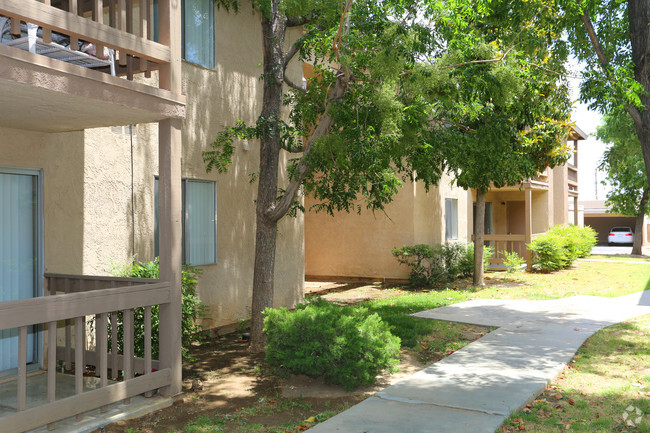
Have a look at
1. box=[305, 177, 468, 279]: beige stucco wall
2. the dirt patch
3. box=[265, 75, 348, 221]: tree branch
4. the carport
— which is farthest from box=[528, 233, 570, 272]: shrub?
the carport

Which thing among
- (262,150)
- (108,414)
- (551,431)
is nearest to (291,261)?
(262,150)

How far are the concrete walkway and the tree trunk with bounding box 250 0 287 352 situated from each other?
270cm

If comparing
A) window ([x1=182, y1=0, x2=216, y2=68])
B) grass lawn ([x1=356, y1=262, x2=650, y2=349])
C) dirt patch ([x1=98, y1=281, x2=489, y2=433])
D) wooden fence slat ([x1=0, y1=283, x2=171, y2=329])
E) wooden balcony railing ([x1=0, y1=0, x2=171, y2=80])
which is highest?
window ([x1=182, y1=0, x2=216, y2=68])

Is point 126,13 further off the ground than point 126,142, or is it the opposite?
point 126,13

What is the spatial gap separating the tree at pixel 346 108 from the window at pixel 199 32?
1487mm

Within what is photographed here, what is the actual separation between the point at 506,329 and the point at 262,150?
5.04 metres

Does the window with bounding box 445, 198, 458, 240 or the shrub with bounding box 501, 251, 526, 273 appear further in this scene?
the window with bounding box 445, 198, 458, 240

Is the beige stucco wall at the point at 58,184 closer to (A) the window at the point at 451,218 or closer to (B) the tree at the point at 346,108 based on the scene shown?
(B) the tree at the point at 346,108

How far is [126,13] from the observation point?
6.48m

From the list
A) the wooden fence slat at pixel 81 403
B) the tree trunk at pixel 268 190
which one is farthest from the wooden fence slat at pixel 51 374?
the tree trunk at pixel 268 190

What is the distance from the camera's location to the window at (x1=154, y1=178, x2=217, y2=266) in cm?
939

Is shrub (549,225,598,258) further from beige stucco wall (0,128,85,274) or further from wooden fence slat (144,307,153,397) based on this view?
wooden fence slat (144,307,153,397)

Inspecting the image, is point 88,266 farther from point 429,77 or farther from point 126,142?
point 429,77

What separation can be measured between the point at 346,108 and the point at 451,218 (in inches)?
504
